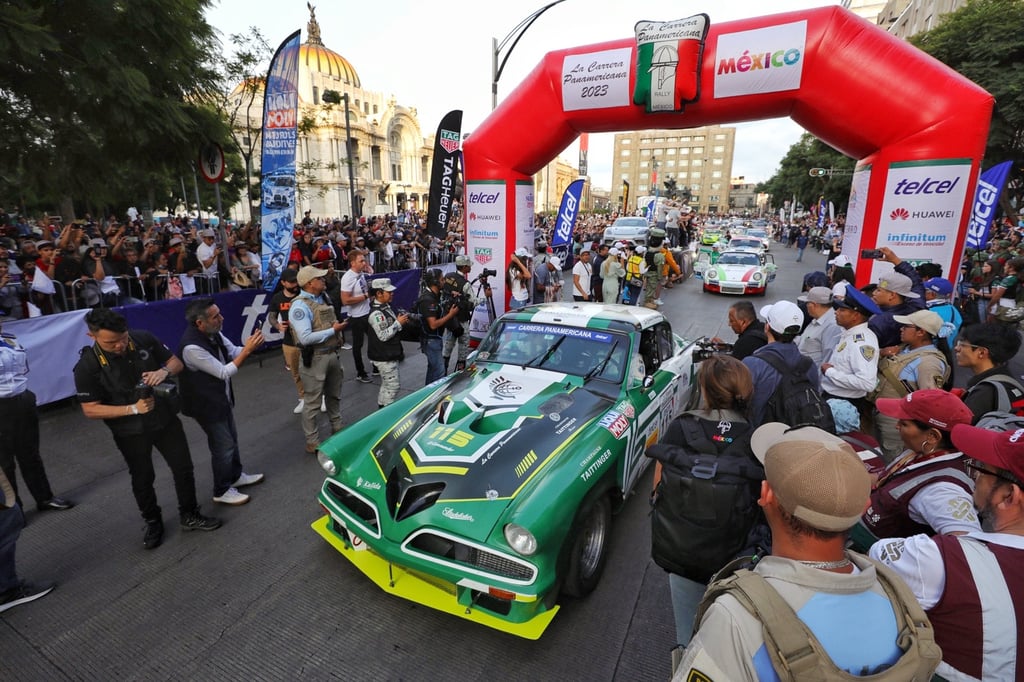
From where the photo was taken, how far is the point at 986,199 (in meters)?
9.35

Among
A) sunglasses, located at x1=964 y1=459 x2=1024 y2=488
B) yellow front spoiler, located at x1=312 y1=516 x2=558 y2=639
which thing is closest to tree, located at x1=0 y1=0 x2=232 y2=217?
yellow front spoiler, located at x1=312 y1=516 x2=558 y2=639

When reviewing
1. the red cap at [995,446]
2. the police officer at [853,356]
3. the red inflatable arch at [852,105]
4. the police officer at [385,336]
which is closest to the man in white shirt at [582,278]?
the red inflatable arch at [852,105]

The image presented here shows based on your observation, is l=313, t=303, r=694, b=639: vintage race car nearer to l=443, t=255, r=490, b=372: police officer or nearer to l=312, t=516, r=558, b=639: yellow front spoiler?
l=312, t=516, r=558, b=639: yellow front spoiler

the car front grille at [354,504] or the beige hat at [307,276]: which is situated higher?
the beige hat at [307,276]

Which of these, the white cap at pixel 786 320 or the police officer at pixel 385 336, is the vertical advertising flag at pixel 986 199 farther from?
the police officer at pixel 385 336

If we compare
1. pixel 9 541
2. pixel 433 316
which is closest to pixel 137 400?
pixel 9 541

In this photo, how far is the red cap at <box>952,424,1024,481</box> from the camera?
5.06 feet

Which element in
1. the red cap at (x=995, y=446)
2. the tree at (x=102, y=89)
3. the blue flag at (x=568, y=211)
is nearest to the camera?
the red cap at (x=995, y=446)

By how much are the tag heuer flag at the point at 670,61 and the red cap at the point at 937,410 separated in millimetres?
7702

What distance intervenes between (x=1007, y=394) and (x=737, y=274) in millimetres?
12149

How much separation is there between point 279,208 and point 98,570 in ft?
22.8

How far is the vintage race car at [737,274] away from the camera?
14.5 meters

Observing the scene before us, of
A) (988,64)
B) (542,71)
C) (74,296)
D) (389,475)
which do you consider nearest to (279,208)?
(74,296)

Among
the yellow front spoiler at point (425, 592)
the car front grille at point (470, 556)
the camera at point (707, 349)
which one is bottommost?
the yellow front spoiler at point (425, 592)
